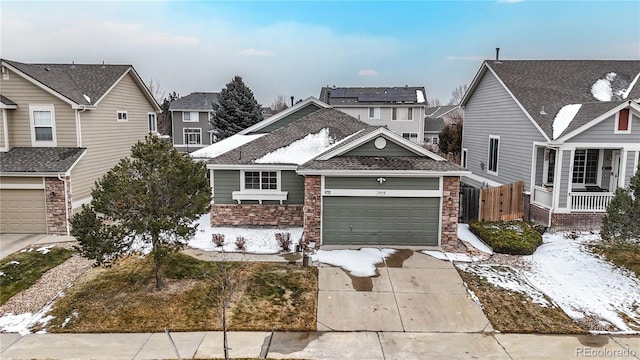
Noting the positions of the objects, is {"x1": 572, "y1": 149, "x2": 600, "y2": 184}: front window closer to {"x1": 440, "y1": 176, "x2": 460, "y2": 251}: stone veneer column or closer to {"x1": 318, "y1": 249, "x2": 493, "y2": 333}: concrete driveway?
{"x1": 440, "y1": 176, "x2": 460, "y2": 251}: stone veneer column

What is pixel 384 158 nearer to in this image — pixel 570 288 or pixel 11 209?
pixel 570 288

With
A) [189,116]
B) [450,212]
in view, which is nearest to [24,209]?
[450,212]

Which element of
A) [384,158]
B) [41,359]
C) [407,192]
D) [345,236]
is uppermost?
[384,158]

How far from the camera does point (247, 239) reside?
14.4 meters

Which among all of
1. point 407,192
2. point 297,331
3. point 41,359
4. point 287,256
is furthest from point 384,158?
point 41,359

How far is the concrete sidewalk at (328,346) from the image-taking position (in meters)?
7.50

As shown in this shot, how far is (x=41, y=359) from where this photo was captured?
24.1 ft

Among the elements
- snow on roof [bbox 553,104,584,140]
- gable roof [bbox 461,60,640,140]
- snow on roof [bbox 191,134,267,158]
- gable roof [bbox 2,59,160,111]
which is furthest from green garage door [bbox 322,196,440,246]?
gable roof [bbox 2,59,160,111]

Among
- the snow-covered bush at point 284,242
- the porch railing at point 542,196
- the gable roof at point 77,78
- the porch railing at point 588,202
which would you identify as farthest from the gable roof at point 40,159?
the porch railing at point 588,202

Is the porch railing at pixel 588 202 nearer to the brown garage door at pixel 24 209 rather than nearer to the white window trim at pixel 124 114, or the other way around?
the brown garage door at pixel 24 209

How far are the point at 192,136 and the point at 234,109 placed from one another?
42.6ft

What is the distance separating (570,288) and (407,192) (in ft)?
17.2

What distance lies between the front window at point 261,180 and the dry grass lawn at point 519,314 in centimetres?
840

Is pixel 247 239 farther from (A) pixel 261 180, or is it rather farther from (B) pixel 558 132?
(B) pixel 558 132
